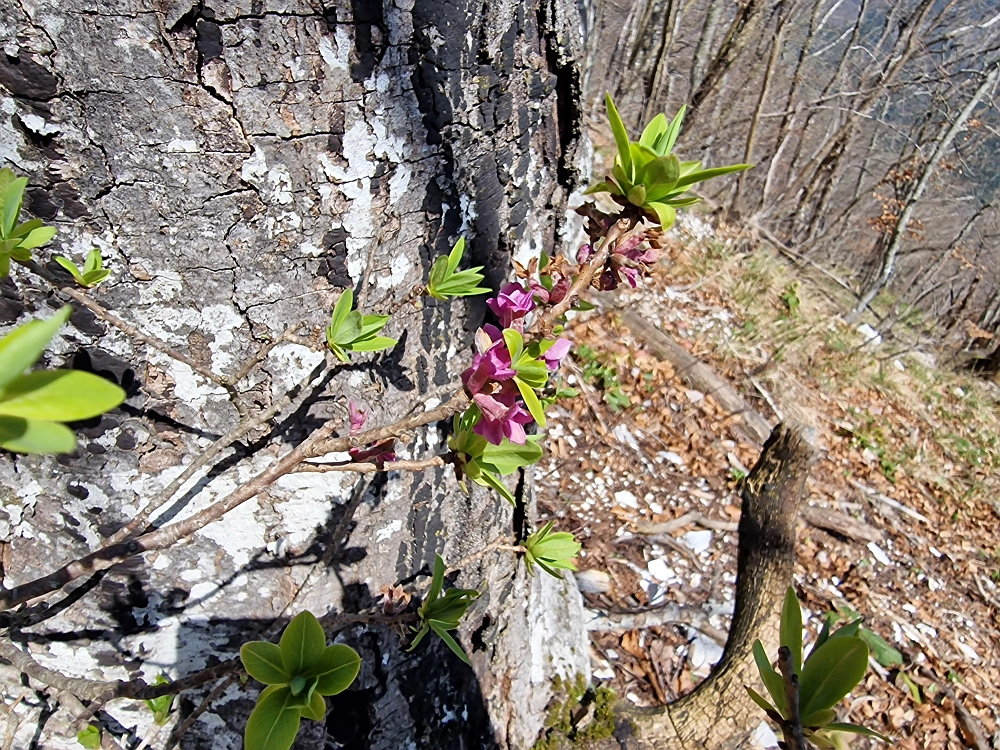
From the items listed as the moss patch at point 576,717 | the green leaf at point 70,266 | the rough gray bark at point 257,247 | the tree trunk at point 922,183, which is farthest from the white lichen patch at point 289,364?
the tree trunk at point 922,183

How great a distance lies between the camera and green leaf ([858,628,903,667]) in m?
2.59

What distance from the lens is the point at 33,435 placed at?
0.25m

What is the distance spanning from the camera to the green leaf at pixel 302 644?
0.54 meters

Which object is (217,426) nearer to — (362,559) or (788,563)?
(362,559)

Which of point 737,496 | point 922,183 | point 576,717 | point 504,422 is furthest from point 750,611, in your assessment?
point 922,183

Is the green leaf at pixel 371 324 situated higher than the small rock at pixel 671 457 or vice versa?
the green leaf at pixel 371 324

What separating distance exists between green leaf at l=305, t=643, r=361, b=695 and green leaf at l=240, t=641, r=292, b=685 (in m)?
0.02

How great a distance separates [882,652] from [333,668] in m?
2.84

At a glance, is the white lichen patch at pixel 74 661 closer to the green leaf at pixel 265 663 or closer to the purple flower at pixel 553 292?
the green leaf at pixel 265 663

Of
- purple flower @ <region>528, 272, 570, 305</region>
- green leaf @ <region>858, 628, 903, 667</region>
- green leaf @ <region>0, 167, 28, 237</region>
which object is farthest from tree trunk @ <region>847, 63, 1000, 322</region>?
green leaf @ <region>0, 167, 28, 237</region>

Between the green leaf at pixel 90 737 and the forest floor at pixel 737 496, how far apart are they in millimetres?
1273

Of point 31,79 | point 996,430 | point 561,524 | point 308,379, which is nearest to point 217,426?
point 308,379

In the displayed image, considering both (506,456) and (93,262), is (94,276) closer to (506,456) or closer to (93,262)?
(93,262)

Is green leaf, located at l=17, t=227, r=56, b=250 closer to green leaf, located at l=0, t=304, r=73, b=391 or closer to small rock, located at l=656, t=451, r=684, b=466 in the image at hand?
green leaf, located at l=0, t=304, r=73, b=391
